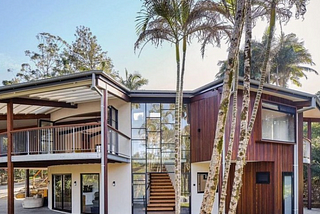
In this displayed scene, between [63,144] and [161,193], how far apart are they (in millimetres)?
4582

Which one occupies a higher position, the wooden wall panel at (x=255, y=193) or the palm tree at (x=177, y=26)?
the palm tree at (x=177, y=26)

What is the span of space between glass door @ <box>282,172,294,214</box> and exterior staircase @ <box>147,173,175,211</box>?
14.4 ft

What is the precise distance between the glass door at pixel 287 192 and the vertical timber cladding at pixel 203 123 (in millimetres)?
3114

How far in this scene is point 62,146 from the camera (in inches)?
504

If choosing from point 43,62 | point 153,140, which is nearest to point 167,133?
point 153,140

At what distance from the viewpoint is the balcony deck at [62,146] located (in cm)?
1030

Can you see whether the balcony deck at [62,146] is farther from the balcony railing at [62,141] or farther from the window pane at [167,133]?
the window pane at [167,133]

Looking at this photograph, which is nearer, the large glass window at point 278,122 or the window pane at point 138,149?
the large glass window at point 278,122

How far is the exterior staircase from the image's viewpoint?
42.2ft

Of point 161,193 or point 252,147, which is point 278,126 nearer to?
point 252,147

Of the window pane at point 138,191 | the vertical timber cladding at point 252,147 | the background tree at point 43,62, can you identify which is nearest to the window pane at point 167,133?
the vertical timber cladding at point 252,147

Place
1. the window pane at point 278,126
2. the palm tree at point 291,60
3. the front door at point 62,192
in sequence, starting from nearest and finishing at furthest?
the window pane at point 278,126
the front door at point 62,192
the palm tree at point 291,60

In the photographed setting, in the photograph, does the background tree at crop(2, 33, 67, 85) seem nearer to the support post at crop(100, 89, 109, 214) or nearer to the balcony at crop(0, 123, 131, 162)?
the balcony at crop(0, 123, 131, 162)

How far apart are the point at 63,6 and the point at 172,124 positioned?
910cm
